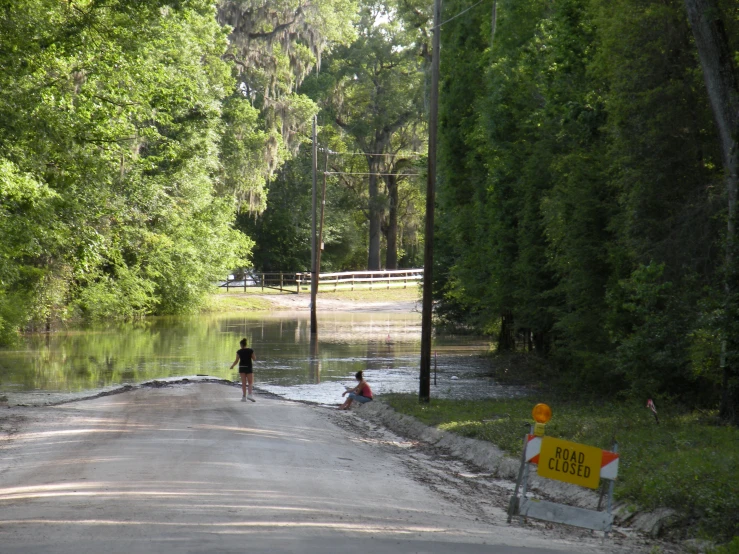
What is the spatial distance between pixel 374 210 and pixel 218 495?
6335 centimetres

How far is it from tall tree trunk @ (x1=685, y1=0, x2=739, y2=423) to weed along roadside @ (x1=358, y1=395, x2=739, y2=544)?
0.70m

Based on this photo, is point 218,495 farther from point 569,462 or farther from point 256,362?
point 256,362

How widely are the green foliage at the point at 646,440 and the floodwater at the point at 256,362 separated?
3.89m

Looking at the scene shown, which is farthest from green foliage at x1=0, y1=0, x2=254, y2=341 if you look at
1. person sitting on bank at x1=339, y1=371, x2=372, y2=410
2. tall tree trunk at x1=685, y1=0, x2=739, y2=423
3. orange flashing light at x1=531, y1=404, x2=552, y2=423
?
orange flashing light at x1=531, y1=404, x2=552, y2=423

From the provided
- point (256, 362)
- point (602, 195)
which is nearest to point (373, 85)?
point (256, 362)

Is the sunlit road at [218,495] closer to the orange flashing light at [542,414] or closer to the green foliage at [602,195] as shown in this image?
the orange flashing light at [542,414]

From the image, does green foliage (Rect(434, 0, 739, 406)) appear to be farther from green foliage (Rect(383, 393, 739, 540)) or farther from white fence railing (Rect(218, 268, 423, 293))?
white fence railing (Rect(218, 268, 423, 293))

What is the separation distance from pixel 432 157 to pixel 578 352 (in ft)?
19.0

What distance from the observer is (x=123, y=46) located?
72.3 ft

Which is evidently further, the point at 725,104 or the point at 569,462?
the point at 725,104

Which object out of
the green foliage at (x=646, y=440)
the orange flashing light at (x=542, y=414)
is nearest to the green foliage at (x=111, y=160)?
the green foliage at (x=646, y=440)

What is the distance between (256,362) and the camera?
1208 inches

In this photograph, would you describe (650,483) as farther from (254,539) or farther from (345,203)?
(345,203)

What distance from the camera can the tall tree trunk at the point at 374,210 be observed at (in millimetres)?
71188
